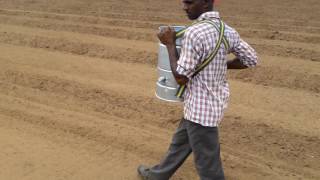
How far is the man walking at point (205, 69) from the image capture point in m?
2.89

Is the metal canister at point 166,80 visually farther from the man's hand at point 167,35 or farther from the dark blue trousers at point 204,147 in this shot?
the man's hand at point 167,35

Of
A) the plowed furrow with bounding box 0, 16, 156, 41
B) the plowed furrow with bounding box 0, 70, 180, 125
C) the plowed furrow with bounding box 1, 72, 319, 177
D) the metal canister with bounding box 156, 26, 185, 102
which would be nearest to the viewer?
the metal canister with bounding box 156, 26, 185, 102

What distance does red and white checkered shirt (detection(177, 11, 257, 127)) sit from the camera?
9.43 feet

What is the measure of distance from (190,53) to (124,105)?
10.4 feet

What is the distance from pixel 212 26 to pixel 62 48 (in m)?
6.54

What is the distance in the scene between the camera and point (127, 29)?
1064 centimetres

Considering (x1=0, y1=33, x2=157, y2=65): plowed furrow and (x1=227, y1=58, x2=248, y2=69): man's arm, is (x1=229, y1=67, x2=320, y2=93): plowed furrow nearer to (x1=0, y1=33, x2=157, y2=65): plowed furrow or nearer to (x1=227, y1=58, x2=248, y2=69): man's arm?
(x1=0, y1=33, x2=157, y2=65): plowed furrow

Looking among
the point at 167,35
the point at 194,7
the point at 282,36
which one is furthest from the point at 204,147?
the point at 282,36

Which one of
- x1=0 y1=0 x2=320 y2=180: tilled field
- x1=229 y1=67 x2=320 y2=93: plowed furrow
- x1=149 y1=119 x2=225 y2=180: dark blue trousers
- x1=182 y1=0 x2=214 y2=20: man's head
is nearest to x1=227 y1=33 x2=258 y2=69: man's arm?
x1=182 y1=0 x2=214 y2=20: man's head

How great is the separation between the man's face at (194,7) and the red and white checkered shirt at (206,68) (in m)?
0.04

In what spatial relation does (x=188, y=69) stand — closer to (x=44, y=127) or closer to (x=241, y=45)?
(x=241, y=45)

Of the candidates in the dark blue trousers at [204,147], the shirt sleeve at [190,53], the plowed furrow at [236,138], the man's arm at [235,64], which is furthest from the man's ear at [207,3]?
the plowed furrow at [236,138]

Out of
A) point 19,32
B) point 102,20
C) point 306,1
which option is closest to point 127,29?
point 102,20

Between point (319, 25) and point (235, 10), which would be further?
point (235, 10)
